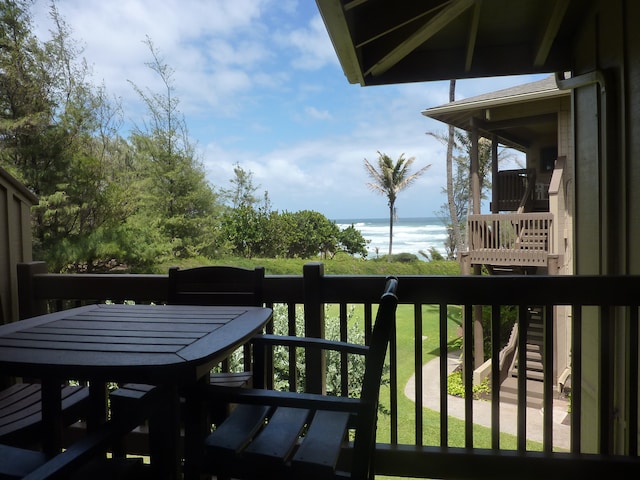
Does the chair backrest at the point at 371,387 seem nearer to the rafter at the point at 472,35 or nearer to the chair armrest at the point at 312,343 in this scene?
the chair armrest at the point at 312,343

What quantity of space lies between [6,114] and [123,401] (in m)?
11.7

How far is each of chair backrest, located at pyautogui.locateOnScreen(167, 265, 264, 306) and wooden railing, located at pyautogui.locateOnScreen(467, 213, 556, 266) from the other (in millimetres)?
7065

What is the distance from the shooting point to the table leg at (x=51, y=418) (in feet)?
4.28

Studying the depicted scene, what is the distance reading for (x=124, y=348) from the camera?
47.4 inches

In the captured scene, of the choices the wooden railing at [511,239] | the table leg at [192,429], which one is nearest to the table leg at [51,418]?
the table leg at [192,429]

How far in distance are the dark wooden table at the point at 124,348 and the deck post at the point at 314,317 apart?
0.85 feet

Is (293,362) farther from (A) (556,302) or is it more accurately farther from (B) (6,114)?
(B) (6,114)

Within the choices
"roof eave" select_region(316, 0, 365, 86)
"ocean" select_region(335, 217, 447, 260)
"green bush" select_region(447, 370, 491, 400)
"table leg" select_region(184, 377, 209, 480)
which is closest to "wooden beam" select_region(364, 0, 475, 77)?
"roof eave" select_region(316, 0, 365, 86)

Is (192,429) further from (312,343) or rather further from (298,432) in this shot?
(312,343)

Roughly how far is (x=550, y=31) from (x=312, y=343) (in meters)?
2.18

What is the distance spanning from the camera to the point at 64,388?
176cm

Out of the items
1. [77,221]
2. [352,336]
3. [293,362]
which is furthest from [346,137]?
[293,362]

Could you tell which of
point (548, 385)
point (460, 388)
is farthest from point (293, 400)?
point (460, 388)

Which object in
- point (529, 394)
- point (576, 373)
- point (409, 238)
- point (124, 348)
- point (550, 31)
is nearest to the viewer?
point (124, 348)
